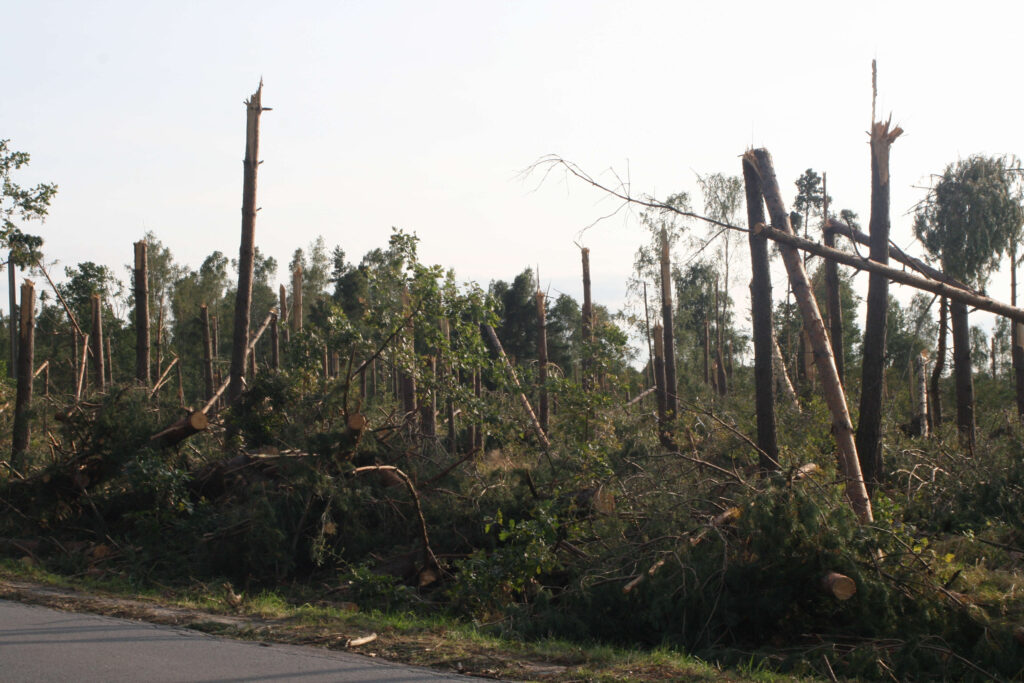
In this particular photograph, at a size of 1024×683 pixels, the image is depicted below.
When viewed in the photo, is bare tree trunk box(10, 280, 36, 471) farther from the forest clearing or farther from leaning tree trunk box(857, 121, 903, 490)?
leaning tree trunk box(857, 121, 903, 490)

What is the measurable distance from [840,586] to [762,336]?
376 centimetres

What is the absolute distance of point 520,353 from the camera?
40.3 metres

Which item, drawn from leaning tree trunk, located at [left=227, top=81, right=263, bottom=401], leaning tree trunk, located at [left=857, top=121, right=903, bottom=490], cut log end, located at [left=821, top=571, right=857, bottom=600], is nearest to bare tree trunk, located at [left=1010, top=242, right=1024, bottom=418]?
leaning tree trunk, located at [left=857, top=121, right=903, bottom=490]

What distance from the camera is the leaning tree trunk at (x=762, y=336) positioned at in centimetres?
967

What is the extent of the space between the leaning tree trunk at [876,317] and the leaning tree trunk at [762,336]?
77.4 inches

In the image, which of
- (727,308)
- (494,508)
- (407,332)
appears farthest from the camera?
(727,308)

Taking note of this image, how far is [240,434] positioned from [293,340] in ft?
4.85

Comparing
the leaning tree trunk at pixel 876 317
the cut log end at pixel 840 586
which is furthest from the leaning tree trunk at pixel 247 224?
the cut log end at pixel 840 586

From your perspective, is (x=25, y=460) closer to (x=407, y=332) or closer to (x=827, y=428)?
(x=407, y=332)

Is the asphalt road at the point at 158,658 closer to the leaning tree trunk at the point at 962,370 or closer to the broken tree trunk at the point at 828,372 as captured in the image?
the broken tree trunk at the point at 828,372

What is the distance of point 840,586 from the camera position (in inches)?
259

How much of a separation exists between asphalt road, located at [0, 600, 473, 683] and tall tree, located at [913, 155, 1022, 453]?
40.3 feet

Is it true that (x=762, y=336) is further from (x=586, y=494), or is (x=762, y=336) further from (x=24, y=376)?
(x=24, y=376)

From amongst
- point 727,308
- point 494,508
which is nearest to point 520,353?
point 727,308
